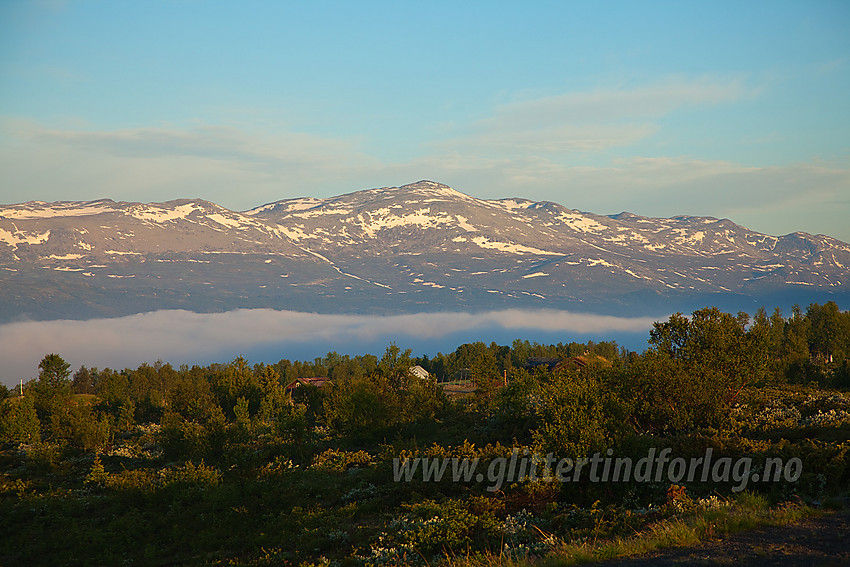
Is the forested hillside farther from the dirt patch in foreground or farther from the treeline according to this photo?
the dirt patch in foreground

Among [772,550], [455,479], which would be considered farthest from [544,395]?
[772,550]

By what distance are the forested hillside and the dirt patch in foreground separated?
2.30 ft

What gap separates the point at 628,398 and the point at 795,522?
19.9m

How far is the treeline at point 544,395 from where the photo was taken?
111 ft

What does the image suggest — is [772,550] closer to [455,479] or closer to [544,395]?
[544,395]

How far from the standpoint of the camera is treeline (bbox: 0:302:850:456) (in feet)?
111

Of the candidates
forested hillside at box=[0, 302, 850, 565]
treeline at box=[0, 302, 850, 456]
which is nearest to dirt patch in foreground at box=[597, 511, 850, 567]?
forested hillside at box=[0, 302, 850, 565]

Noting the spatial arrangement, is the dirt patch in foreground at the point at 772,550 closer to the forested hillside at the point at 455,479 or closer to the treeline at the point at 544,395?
the forested hillside at the point at 455,479

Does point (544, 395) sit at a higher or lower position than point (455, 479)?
higher

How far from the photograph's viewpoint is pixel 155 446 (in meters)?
73.9

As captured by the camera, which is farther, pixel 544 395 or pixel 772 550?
pixel 544 395

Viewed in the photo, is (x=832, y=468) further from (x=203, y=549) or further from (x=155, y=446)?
(x=155, y=446)

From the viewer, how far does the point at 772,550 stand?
55.0 feet

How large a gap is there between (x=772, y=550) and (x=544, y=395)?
17.4 metres
